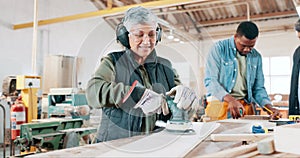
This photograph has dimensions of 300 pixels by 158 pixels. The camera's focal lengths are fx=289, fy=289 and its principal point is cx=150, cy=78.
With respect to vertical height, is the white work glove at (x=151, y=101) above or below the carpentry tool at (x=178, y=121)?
above

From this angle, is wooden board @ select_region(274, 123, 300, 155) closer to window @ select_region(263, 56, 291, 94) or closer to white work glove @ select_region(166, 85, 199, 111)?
white work glove @ select_region(166, 85, 199, 111)

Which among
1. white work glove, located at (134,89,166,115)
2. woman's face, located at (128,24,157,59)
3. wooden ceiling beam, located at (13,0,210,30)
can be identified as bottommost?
white work glove, located at (134,89,166,115)

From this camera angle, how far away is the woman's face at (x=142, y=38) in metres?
1.19

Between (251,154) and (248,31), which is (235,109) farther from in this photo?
(251,154)

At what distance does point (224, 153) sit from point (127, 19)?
29.7 inches

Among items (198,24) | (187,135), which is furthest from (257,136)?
(198,24)

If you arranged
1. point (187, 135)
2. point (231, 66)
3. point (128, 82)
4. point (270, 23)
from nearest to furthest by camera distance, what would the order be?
point (187, 135) < point (128, 82) < point (231, 66) < point (270, 23)

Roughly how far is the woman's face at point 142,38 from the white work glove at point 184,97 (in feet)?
0.89

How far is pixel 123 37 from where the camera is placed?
1228 millimetres

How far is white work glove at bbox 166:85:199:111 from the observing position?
3.24ft

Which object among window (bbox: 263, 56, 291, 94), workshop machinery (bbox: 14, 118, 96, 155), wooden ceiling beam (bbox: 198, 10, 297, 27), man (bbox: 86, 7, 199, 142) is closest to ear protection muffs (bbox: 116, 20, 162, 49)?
man (bbox: 86, 7, 199, 142)

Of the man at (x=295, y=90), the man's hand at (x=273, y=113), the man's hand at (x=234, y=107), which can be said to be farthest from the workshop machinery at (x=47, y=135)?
the man at (x=295, y=90)

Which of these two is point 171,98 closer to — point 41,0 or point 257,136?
point 257,136

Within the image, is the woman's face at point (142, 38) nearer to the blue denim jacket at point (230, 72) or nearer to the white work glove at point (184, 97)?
the white work glove at point (184, 97)
